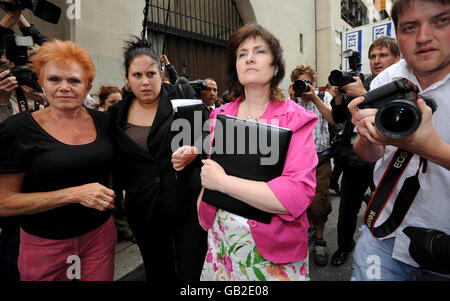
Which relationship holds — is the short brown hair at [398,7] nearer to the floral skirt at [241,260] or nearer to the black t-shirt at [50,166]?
the floral skirt at [241,260]

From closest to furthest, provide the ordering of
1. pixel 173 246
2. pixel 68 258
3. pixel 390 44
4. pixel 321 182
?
pixel 68 258 < pixel 173 246 < pixel 390 44 < pixel 321 182

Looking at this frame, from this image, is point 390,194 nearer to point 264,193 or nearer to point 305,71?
point 264,193

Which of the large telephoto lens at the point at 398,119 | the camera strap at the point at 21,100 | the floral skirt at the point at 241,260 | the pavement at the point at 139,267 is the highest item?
the camera strap at the point at 21,100

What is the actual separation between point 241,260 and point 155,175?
0.82 metres

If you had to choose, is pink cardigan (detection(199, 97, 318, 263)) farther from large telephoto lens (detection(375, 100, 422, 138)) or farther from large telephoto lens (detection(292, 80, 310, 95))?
large telephoto lens (detection(292, 80, 310, 95))

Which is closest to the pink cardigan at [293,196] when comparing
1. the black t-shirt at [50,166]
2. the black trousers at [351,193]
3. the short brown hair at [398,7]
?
the short brown hair at [398,7]

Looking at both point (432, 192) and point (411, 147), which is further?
point (432, 192)

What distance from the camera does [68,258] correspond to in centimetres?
138

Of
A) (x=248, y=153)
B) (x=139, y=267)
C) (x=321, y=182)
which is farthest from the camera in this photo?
(x=321, y=182)

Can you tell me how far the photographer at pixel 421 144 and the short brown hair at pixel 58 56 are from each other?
58.1 inches

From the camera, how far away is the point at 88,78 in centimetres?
154

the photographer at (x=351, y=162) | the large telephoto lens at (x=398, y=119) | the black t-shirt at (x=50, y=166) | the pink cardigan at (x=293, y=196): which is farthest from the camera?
the photographer at (x=351, y=162)

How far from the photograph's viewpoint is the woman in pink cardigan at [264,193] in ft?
3.40

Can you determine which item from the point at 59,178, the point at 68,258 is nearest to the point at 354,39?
the point at 59,178
